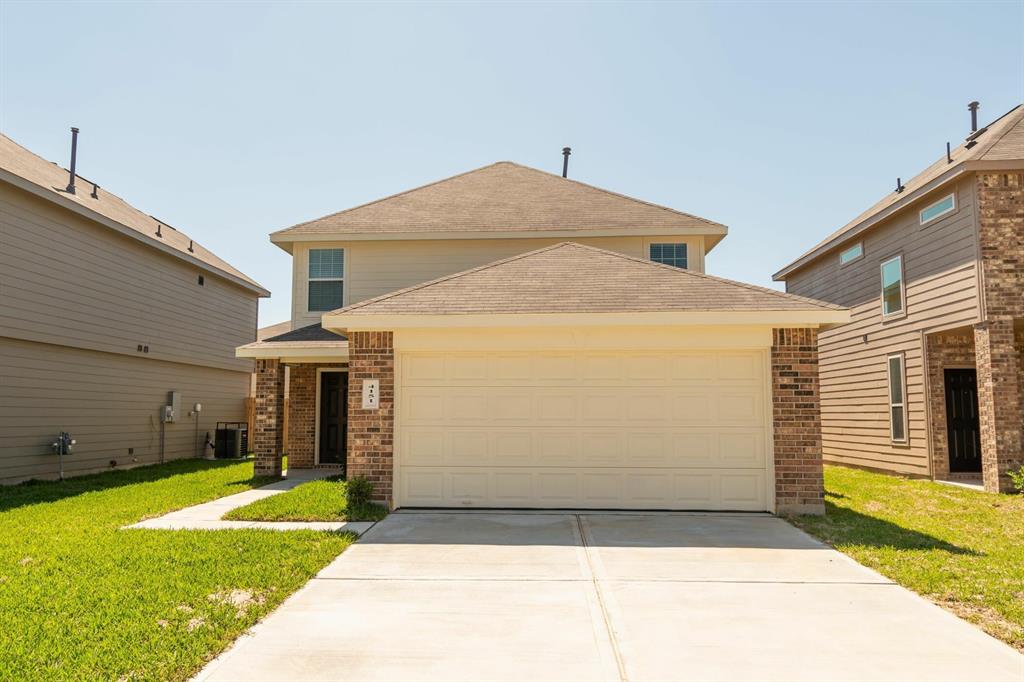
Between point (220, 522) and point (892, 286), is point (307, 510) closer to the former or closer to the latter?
point (220, 522)

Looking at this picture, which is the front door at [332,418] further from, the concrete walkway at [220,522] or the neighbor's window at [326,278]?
the concrete walkway at [220,522]

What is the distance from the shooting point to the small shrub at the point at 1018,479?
34.7ft

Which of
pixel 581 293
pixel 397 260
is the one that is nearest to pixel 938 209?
pixel 581 293

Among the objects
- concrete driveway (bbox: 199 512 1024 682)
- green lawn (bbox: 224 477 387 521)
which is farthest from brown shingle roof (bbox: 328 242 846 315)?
concrete driveway (bbox: 199 512 1024 682)

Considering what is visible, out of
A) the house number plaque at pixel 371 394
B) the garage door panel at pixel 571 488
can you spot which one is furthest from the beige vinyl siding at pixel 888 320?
the house number plaque at pixel 371 394

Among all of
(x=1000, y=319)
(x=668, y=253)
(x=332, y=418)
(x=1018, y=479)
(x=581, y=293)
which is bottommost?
(x=1018, y=479)

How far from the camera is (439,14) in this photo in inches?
464

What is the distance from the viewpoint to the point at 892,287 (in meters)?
14.4

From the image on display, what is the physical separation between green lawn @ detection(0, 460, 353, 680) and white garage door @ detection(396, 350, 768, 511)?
85.2 inches

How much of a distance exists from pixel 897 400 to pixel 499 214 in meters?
9.55

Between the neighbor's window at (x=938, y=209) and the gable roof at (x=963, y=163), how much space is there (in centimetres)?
32

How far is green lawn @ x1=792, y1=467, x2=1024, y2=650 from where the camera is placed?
17.2 ft

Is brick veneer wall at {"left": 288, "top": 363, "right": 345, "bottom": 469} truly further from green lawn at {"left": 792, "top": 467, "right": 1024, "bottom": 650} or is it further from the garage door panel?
green lawn at {"left": 792, "top": 467, "right": 1024, "bottom": 650}

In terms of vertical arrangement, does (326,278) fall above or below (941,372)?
above
